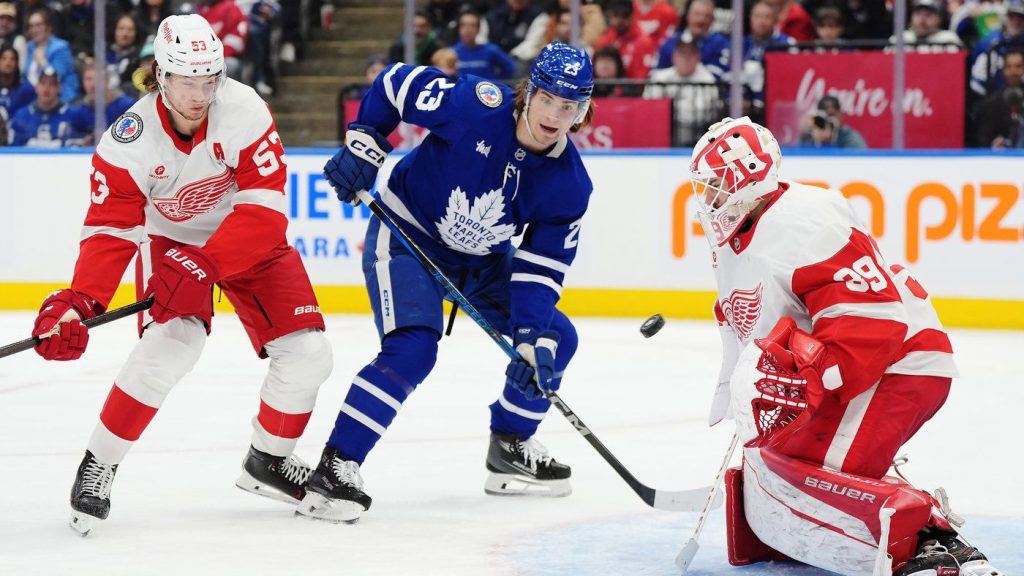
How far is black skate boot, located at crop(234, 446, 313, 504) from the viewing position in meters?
3.50

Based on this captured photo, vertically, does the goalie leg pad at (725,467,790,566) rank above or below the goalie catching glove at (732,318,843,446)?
below

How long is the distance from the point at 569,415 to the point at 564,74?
0.75m

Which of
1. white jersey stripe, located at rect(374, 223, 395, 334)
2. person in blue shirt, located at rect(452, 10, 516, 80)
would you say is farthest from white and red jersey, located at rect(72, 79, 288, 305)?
person in blue shirt, located at rect(452, 10, 516, 80)

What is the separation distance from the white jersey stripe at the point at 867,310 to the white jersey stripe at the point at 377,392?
42.0 inches

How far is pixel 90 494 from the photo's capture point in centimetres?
322

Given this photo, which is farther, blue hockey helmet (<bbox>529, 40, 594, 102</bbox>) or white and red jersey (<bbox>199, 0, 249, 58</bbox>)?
white and red jersey (<bbox>199, 0, 249, 58</bbox>)

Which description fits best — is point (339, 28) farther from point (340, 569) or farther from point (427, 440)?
point (340, 569)

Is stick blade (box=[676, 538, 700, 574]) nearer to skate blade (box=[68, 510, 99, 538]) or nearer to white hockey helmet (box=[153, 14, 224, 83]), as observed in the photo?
skate blade (box=[68, 510, 99, 538])

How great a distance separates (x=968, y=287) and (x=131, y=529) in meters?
4.34

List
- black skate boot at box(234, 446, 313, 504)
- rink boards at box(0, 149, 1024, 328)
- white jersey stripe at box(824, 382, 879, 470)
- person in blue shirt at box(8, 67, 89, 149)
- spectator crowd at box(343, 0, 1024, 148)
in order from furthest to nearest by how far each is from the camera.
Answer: person in blue shirt at box(8, 67, 89, 149) < spectator crowd at box(343, 0, 1024, 148) < rink boards at box(0, 149, 1024, 328) < black skate boot at box(234, 446, 313, 504) < white jersey stripe at box(824, 382, 879, 470)

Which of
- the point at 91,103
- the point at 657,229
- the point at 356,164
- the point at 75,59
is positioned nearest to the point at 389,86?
the point at 356,164

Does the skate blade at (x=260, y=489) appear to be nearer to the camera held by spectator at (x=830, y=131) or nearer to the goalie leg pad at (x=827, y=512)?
the goalie leg pad at (x=827, y=512)

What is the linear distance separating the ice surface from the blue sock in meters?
0.18

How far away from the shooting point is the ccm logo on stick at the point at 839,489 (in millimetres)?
2645
